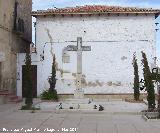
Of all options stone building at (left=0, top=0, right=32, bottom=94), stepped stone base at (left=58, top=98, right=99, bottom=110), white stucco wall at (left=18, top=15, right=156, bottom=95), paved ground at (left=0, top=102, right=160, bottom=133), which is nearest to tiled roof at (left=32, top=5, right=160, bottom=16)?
white stucco wall at (left=18, top=15, right=156, bottom=95)

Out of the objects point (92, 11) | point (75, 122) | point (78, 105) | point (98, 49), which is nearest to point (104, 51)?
point (98, 49)

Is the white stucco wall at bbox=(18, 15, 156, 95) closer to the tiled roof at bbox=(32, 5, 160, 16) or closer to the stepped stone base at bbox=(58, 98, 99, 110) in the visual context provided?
the tiled roof at bbox=(32, 5, 160, 16)

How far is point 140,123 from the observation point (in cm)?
1570

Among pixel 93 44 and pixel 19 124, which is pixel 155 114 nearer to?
pixel 19 124

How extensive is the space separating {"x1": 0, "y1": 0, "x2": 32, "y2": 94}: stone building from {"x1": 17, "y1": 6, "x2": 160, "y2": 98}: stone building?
119 cm

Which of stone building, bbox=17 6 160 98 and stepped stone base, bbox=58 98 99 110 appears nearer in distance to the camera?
stepped stone base, bbox=58 98 99 110

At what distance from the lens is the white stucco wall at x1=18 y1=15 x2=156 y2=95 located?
3022cm

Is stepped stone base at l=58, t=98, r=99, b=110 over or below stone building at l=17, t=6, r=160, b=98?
below

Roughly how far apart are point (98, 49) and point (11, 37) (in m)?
6.13

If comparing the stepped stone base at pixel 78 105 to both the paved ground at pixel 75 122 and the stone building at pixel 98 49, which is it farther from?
the stone building at pixel 98 49

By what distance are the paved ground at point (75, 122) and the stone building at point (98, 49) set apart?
10.7m

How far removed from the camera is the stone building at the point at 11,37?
26.7 metres

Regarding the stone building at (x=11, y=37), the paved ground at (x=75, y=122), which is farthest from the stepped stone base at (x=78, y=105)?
the stone building at (x=11, y=37)

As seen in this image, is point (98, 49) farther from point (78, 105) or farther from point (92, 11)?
point (78, 105)
